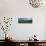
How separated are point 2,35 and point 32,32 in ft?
2.15

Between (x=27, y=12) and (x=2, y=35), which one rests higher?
(x=27, y=12)

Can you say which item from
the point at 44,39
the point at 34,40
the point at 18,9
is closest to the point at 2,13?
the point at 18,9

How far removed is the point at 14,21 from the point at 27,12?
0.35 m

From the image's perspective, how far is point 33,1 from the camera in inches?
101

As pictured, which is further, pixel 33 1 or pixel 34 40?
pixel 33 1

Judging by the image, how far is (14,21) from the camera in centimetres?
248

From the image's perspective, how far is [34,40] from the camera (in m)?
2.39

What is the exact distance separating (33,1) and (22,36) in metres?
0.83

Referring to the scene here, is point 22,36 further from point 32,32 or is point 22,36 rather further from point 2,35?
point 2,35

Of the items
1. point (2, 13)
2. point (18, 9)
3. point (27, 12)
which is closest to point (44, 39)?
point (27, 12)

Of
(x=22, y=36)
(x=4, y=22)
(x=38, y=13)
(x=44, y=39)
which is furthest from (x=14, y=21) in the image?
(x=44, y=39)

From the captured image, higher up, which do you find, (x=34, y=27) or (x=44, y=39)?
(x=34, y=27)

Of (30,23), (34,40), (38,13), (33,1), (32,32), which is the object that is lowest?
(34,40)

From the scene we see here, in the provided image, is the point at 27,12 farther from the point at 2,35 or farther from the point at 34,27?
the point at 2,35
